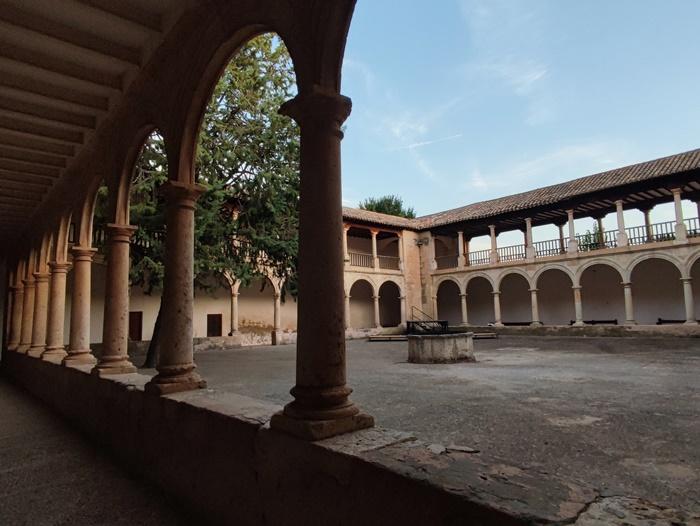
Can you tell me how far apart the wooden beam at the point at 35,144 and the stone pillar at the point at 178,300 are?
10.8ft

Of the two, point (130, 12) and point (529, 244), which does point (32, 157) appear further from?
point (529, 244)

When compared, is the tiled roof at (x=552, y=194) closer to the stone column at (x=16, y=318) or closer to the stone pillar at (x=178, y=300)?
the stone column at (x=16, y=318)

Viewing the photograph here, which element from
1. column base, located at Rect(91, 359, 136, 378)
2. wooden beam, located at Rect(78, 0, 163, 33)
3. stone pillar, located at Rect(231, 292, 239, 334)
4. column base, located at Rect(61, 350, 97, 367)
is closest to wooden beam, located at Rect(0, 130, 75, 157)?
column base, located at Rect(61, 350, 97, 367)

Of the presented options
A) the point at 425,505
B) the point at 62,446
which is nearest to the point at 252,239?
the point at 62,446

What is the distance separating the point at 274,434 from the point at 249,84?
354 inches

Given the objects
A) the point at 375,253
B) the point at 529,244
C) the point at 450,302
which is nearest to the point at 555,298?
the point at 529,244

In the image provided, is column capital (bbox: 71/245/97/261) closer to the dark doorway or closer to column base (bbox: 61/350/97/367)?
column base (bbox: 61/350/97/367)

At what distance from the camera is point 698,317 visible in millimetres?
20109

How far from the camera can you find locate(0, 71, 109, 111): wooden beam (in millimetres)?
4594

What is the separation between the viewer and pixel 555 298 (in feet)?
79.4

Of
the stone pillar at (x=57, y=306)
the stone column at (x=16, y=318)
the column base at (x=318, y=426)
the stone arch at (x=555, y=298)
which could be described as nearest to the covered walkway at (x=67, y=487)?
the column base at (x=318, y=426)

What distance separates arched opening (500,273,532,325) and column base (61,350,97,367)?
2245cm

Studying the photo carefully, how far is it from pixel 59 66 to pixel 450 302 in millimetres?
26009

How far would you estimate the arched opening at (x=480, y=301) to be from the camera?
26844mm
